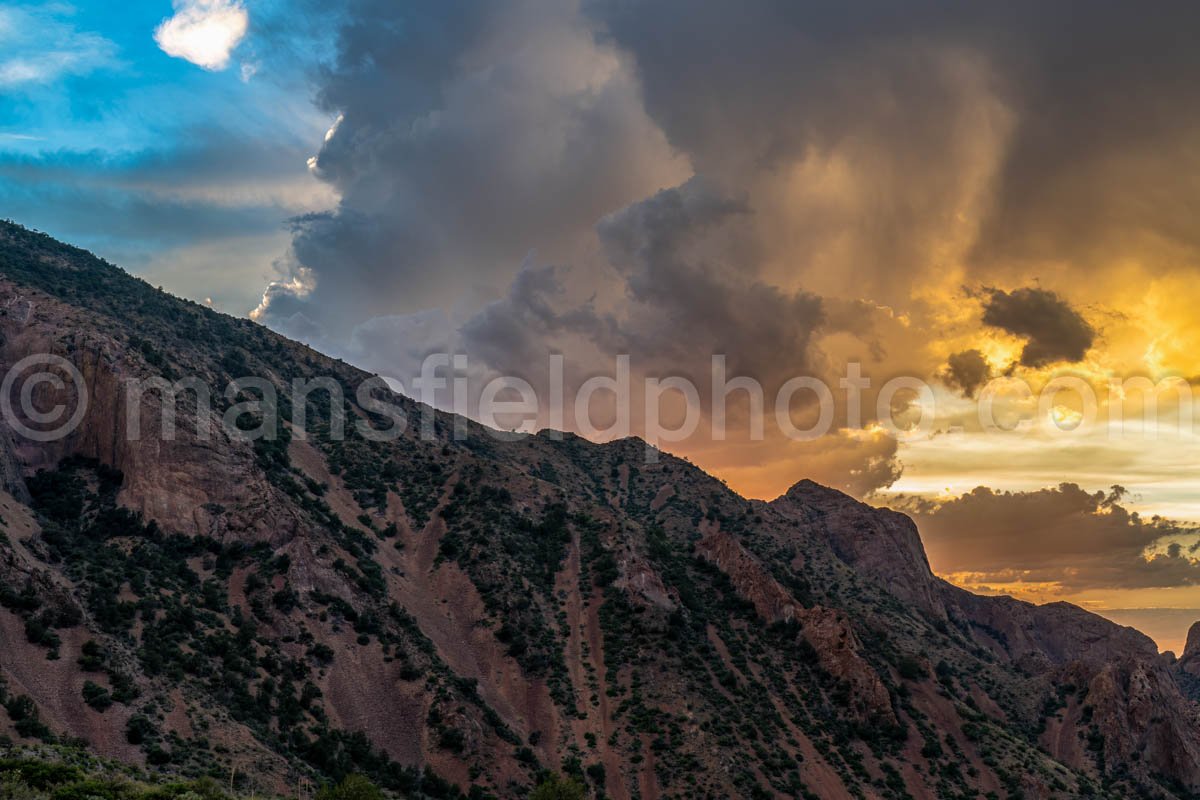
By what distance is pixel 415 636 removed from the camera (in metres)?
97.9

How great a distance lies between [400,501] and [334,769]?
61.2 metres

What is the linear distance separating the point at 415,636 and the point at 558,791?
2926cm

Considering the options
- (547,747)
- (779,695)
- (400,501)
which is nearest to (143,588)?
(547,747)

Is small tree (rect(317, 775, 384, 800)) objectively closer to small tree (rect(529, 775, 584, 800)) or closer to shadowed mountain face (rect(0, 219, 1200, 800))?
shadowed mountain face (rect(0, 219, 1200, 800))

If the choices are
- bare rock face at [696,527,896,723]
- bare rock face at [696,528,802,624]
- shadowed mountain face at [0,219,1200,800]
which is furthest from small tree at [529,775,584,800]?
bare rock face at [696,528,802,624]

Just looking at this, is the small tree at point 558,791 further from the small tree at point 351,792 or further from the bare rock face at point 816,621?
the bare rock face at point 816,621

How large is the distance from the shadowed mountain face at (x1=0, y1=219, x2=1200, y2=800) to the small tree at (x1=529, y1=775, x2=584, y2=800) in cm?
776

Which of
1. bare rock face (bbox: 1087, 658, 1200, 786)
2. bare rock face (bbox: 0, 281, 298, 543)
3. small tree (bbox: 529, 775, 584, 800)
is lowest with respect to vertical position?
bare rock face (bbox: 1087, 658, 1200, 786)

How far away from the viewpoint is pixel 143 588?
76.7 metres

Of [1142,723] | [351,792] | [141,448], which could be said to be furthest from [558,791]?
[1142,723]

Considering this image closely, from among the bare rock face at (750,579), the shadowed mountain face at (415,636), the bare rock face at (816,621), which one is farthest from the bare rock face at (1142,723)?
the bare rock face at (750,579)

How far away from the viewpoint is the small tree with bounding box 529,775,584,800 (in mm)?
75500

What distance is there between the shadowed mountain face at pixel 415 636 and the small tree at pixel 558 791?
7.76 meters

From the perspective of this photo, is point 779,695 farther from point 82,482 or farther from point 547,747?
point 82,482
